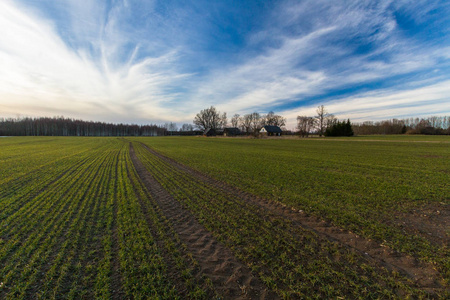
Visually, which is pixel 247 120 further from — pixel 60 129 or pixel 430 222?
pixel 60 129

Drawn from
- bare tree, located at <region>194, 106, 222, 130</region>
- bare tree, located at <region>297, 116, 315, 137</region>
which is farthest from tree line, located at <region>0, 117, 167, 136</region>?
bare tree, located at <region>297, 116, 315, 137</region>

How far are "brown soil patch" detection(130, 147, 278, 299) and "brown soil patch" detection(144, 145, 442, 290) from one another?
2.44 meters

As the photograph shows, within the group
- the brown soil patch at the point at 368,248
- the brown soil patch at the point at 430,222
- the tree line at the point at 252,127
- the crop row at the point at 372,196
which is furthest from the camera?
the tree line at the point at 252,127

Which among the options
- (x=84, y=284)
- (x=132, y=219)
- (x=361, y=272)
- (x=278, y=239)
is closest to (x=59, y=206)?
(x=132, y=219)

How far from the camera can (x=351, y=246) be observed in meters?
4.27

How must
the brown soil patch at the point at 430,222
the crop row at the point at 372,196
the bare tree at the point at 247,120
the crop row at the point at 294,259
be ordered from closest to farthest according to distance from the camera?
1. the crop row at the point at 294,259
2. the crop row at the point at 372,196
3. the brown soil patch at the point at 430,222
4. the bare tree at the point at 247,120

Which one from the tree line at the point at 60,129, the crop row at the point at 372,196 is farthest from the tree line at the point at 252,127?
the crop row at the point at 372,196

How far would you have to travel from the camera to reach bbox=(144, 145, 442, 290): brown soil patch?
11.1 ft

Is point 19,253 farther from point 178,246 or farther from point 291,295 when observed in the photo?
point 291,295

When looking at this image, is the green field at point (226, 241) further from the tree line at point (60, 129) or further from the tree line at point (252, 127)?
the tree line at point (60, 129)

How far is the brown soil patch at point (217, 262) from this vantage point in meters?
3.13

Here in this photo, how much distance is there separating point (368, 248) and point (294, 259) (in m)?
1.88

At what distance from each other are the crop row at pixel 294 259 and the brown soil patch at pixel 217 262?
0.59ft

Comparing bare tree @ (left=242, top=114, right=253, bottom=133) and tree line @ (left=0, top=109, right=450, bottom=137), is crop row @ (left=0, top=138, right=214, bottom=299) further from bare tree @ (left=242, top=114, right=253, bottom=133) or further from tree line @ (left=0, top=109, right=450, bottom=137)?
bare tree @ (left=242, top=114, right=253, bottom=133)
